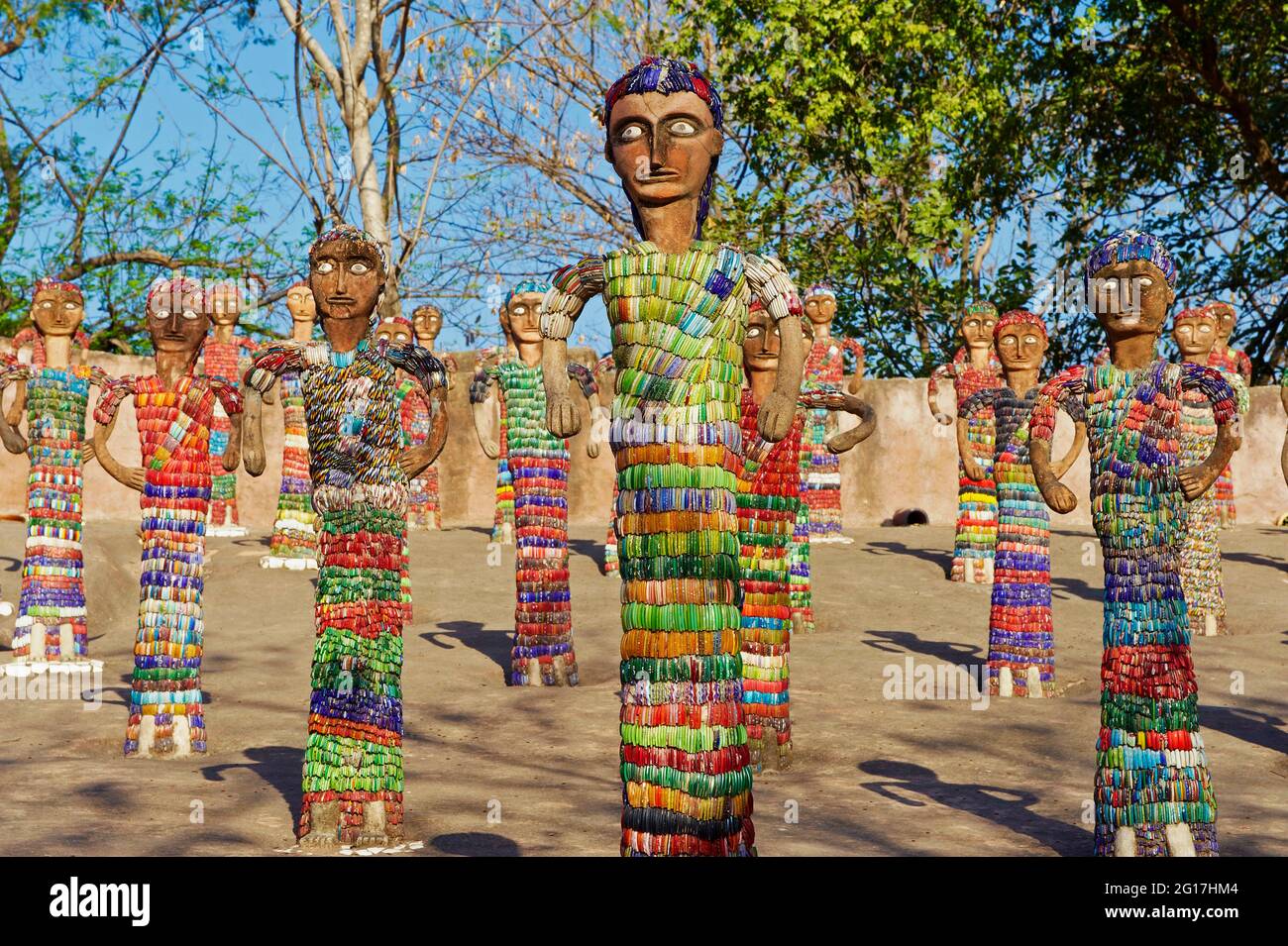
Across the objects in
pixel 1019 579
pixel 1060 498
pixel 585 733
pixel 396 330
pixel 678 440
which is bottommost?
pixel 585 733

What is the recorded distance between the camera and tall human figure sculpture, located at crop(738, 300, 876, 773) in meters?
7.65

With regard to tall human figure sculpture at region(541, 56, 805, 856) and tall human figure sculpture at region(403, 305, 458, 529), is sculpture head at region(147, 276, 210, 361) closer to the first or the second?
tall human figure sculpture at region(541, 56, 805, 856)

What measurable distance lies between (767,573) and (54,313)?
5551 millimetres

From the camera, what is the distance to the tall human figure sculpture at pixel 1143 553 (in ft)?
18.2

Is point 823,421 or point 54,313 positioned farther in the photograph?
point 823,421

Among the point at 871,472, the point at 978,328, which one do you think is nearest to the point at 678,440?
the point at 978,328

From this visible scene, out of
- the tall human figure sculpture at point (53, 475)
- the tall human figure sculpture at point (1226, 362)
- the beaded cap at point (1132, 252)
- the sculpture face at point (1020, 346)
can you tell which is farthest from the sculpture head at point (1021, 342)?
the tall human figure sculpture at point (53, 475)

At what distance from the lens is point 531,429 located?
397 inches

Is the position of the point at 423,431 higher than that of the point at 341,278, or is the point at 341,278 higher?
the point at 423,431

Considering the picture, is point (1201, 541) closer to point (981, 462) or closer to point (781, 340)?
point (981, 462)

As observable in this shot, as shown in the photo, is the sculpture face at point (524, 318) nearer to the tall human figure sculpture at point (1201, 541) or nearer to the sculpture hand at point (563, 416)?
the tall human figure sculpture at point (1201, 541)

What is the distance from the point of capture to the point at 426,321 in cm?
1603

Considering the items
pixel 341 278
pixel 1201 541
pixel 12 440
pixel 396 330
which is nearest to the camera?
pixel 341 278
